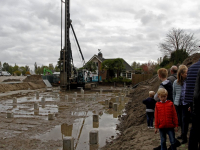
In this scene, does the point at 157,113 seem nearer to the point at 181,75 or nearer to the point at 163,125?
the point at 163,125

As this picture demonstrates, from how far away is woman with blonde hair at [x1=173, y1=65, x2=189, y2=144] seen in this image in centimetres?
441

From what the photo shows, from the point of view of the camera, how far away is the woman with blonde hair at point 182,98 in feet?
14.5

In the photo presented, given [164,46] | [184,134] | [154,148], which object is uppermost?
[164,46]

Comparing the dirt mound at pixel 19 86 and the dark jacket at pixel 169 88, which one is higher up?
the dark jacket at pixel 169 88

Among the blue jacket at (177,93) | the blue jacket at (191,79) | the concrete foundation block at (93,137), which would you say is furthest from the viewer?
the concrete foundation block at (93,137)

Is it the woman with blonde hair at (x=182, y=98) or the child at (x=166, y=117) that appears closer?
the child at (x=166, y=117)

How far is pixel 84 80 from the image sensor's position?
3133 cm

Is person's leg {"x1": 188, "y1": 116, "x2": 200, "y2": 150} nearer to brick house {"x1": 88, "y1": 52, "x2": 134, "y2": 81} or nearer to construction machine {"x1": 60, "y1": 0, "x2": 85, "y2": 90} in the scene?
construction machine {"x1": 60, "y1": 0, "x2": 85, "y2": 90}

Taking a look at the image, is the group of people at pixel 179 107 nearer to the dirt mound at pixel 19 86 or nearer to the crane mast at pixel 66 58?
the crane mast at pixel 66 58

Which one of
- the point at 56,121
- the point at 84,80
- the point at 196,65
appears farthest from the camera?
the point at 84,80

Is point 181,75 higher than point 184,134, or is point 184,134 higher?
point 181,75

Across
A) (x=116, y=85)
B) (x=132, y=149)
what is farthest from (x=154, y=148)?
(x=116, y=85)

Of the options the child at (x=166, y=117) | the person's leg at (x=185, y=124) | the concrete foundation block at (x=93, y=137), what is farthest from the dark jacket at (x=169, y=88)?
the concrete foundation block at (x=93, y=137)

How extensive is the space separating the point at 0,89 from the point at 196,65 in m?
27.3
